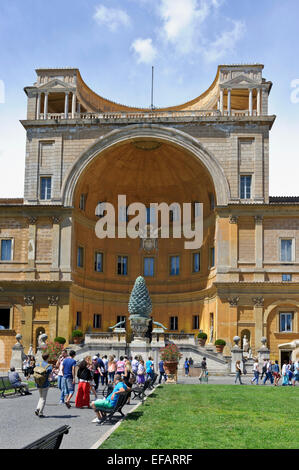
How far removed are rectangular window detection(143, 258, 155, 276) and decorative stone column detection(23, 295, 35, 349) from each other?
12302 mm

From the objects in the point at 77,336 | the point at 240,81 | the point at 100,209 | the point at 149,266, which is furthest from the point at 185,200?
the point at 77,336

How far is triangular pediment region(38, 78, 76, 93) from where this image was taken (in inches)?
1938

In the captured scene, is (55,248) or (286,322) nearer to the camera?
(286,322)

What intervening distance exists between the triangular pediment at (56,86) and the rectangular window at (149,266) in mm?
16755

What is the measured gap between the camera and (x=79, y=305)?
4922 centimetres

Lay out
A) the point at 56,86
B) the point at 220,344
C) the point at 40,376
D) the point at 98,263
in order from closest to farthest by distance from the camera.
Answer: the point at 40,376 → the point at 220,344 → the point at 56,86 → the point at 98,263

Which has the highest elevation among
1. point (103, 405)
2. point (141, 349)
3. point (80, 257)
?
point (80, 257)

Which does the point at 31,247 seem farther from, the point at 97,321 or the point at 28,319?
the point at 97,321

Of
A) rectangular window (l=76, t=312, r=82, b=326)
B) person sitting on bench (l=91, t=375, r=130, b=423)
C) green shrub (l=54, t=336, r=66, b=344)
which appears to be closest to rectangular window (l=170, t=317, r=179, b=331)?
rectangular window (l=76, t=312, r=82, b=326)

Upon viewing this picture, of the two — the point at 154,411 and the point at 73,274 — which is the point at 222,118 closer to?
the point at 73,274

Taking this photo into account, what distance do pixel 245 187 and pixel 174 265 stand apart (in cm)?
1111

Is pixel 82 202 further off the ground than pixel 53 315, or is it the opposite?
pixel 82 202

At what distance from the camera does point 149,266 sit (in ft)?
181

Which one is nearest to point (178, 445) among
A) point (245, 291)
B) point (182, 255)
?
point (245, 291)
